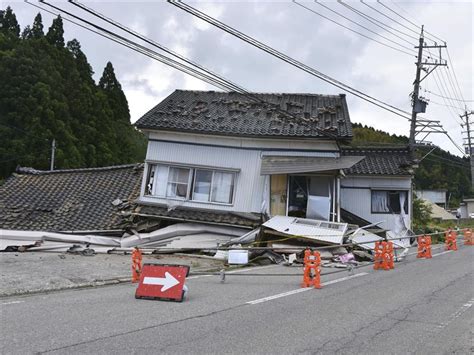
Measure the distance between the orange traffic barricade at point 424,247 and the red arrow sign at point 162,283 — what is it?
11293mm

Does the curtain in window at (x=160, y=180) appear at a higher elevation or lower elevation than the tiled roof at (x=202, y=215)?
higher

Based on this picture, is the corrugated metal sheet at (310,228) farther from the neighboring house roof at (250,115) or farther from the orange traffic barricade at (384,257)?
the neighboring house roof at (250,115)

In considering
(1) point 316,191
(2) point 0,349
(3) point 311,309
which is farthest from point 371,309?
(1) point 316,191

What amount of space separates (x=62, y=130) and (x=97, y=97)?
10.1m

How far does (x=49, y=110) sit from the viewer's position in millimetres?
37031

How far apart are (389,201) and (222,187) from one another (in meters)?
10.4

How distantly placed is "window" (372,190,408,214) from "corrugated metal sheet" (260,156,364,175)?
7.08 metres

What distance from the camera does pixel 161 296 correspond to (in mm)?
8430

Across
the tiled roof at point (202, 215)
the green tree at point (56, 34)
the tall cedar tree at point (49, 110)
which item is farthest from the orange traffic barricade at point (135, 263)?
the green tree at point (56, 34)

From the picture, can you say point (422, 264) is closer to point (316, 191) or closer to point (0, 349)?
point (316, 191)

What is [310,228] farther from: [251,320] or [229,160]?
[251,320]

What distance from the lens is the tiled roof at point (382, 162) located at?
24.4 meters

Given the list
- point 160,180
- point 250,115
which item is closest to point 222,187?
point 160,180

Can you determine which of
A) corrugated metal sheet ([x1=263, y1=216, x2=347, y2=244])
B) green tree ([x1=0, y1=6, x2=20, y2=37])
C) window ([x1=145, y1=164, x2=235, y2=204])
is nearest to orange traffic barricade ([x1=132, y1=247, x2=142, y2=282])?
corrugated metal sheet ([x1=263, y1=216, x2=347, y2=244])
